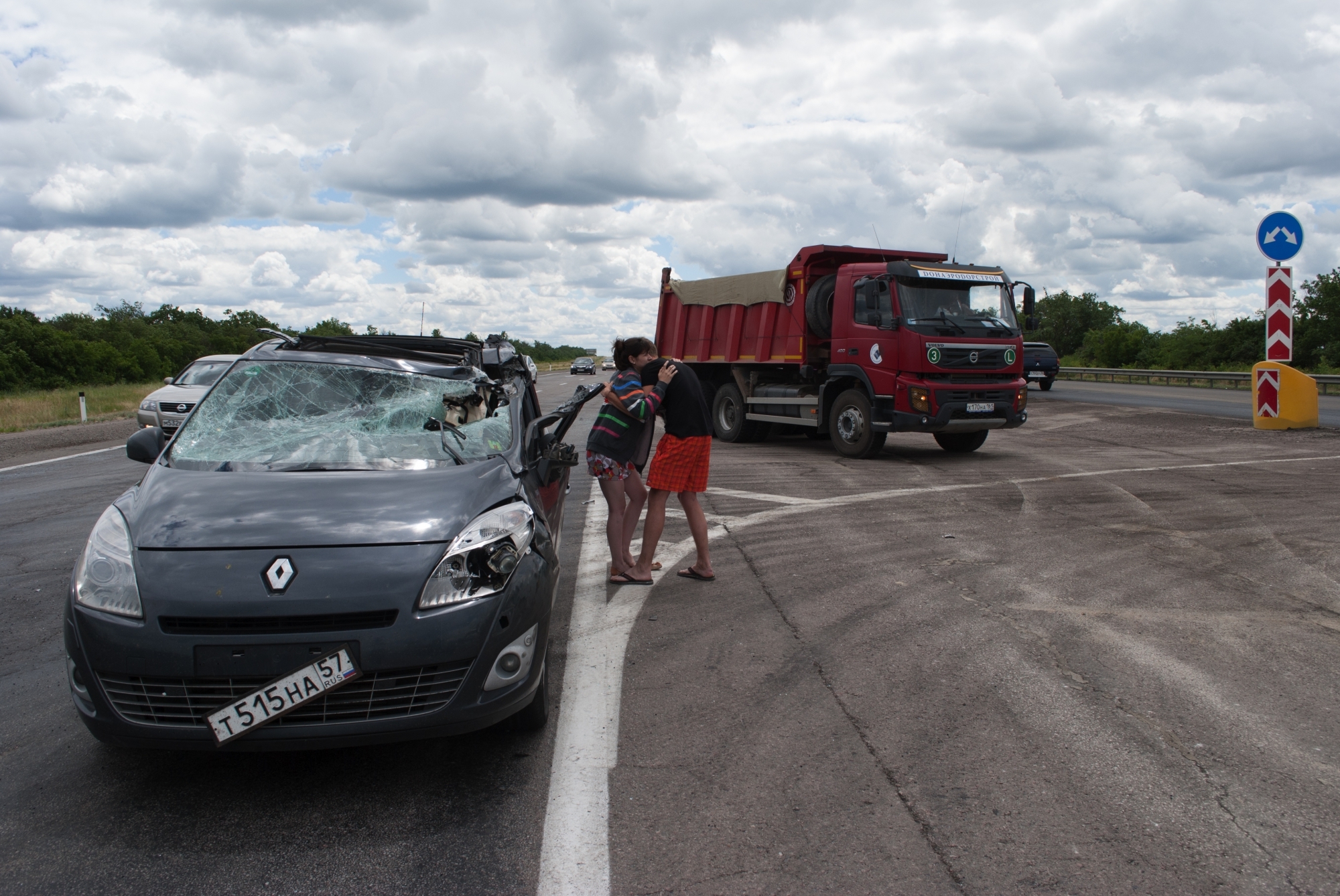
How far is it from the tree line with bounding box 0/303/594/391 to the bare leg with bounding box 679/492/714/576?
91.2 ft

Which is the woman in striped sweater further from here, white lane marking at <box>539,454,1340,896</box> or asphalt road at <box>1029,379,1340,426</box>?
asphalt road at <box>1029,379,1340,426</box>

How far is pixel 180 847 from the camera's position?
2.91 m

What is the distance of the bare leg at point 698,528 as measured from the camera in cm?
613

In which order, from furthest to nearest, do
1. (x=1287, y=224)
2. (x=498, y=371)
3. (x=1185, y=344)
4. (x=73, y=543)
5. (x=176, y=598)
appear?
1. (x=1185, y=344)
2. (x=1287, y=224)
3. (x=73, y=543)
4. (x=498, y=371)
5. (x=176, y=598)

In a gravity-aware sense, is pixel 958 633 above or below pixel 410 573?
below

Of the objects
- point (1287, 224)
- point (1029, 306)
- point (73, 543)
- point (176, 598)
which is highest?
point (1287, 224)

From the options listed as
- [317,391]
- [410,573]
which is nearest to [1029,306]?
[317,391]

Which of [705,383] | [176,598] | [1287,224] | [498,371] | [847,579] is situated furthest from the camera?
[705,383]

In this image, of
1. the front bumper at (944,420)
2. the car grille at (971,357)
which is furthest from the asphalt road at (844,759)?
the car grille at (971,357)

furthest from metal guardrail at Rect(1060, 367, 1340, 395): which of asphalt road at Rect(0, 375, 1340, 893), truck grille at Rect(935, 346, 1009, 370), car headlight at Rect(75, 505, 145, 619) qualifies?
car headlight at Rect(75, 505, 145, 619)

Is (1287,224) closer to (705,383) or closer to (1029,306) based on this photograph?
(1029,306)

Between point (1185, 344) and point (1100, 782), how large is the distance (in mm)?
67884

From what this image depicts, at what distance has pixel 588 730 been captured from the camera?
3.78 meters

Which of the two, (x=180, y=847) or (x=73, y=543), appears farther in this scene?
(x=73, y=543)
